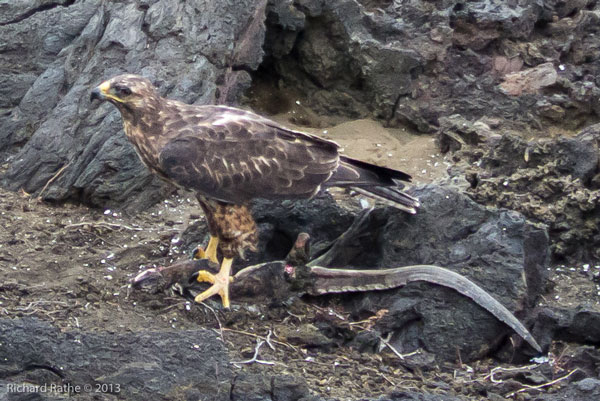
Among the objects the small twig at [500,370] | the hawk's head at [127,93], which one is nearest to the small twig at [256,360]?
the small twig at [500,370]

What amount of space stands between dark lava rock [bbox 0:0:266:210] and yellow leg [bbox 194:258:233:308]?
1512 mm

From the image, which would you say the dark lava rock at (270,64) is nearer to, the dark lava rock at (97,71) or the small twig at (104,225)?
the dark lava rock at (97,71)

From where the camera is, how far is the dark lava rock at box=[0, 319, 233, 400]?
4.86 m

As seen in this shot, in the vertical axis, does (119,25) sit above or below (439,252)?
above

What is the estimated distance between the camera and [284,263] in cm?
630

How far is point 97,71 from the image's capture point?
7.85 m

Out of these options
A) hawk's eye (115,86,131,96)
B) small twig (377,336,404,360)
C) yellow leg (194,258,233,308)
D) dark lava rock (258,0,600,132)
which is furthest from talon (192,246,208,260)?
dark lava rock (258,0,600,132)

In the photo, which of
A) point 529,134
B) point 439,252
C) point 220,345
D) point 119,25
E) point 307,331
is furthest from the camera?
point 529,134

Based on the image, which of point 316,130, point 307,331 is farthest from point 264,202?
point 316,130

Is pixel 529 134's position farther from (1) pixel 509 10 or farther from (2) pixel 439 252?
(2) pixel 439 252

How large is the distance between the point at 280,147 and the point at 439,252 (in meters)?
1.07

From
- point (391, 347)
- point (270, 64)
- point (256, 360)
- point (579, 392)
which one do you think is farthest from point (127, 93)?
point (270, 64)

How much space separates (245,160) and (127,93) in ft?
2.45

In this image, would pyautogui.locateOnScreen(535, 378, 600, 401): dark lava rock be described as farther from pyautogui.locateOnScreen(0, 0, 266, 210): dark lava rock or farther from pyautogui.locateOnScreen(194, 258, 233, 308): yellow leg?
pyautogui.locateOnScreen(0, 0, 266, 210): dark lava rock
